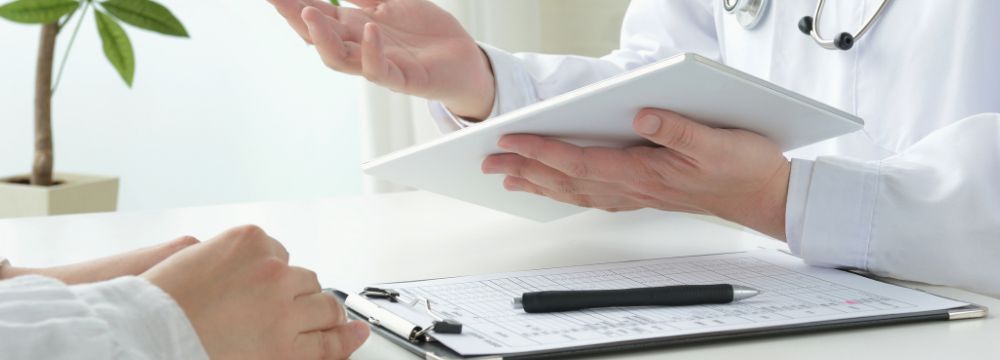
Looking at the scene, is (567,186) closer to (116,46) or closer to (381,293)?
(381,293)

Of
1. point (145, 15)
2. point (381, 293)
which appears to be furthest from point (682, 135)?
point (145, 15)

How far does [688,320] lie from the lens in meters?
0.65

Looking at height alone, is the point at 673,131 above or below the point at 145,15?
below

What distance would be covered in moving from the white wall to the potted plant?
1.52ft

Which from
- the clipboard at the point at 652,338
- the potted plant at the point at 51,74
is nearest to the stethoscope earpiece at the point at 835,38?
the clipboard at the point at 652,338

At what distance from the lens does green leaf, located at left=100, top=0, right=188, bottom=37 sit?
79.5 inches

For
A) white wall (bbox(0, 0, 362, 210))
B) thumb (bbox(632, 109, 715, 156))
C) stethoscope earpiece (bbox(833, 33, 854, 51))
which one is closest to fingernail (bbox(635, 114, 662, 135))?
thumb (bbox(632, 109, 715, 156))

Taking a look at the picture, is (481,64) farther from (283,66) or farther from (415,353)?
(283,66)

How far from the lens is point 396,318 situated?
0.64 m

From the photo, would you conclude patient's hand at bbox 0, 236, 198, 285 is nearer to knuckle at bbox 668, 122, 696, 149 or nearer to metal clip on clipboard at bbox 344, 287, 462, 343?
metal clip on clipboard at bbox 344, 287, 462, 343

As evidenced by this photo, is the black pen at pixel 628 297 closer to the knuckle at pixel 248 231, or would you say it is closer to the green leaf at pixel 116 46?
the knuckle at pixel 248 231

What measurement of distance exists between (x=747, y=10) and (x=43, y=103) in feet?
4.72

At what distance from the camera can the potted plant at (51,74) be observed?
6.50 feet

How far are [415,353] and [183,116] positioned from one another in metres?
2.19
